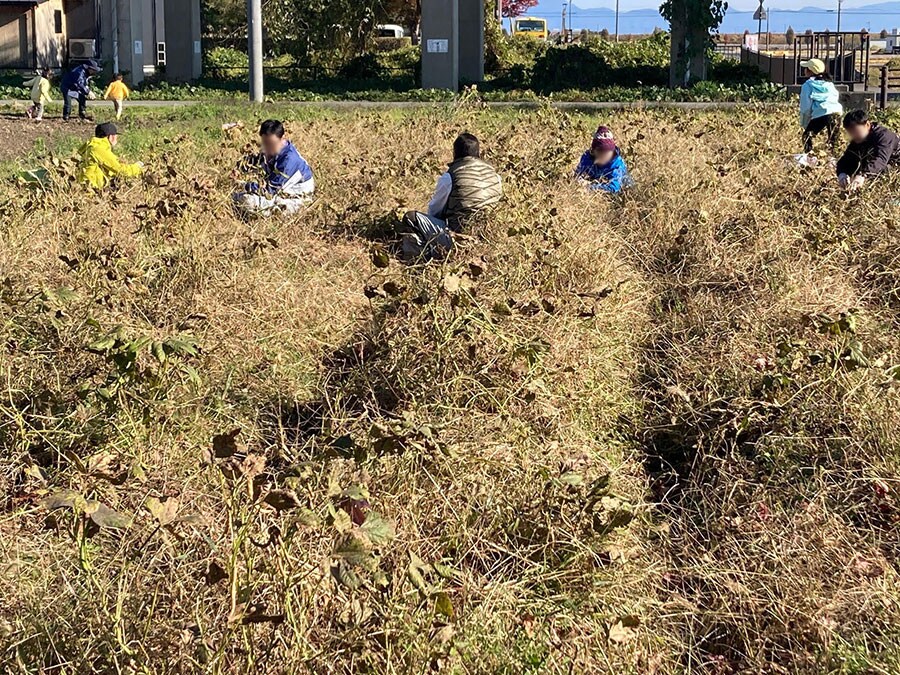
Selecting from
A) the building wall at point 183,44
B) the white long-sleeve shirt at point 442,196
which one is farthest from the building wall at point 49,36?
the white long-sleeve shirt at point 442,196

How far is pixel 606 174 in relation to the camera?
911cm

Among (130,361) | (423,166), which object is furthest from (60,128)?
(130,361)

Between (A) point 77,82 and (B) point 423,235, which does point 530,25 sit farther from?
(B) point 423,235

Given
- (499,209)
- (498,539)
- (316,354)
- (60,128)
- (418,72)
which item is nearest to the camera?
(498,539)

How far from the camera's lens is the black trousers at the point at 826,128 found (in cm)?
1029

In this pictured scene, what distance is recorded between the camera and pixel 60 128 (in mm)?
17734

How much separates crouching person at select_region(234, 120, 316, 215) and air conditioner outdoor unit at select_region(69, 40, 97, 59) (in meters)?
33.2

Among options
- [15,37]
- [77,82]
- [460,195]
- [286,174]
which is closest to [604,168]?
[460,195]

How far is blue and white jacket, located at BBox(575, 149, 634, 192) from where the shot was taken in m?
8.95

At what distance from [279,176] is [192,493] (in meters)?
5.29

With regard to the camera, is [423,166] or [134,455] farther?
[423,166]

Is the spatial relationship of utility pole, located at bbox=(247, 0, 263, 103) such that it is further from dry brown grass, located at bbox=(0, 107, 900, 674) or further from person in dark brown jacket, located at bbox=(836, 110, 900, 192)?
person in dark brown jacket, located at bbox=(836, 110, 900, 192)

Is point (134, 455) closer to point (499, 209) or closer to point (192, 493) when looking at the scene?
point (192, 493)

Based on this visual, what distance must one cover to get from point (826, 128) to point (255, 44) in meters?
14.6
